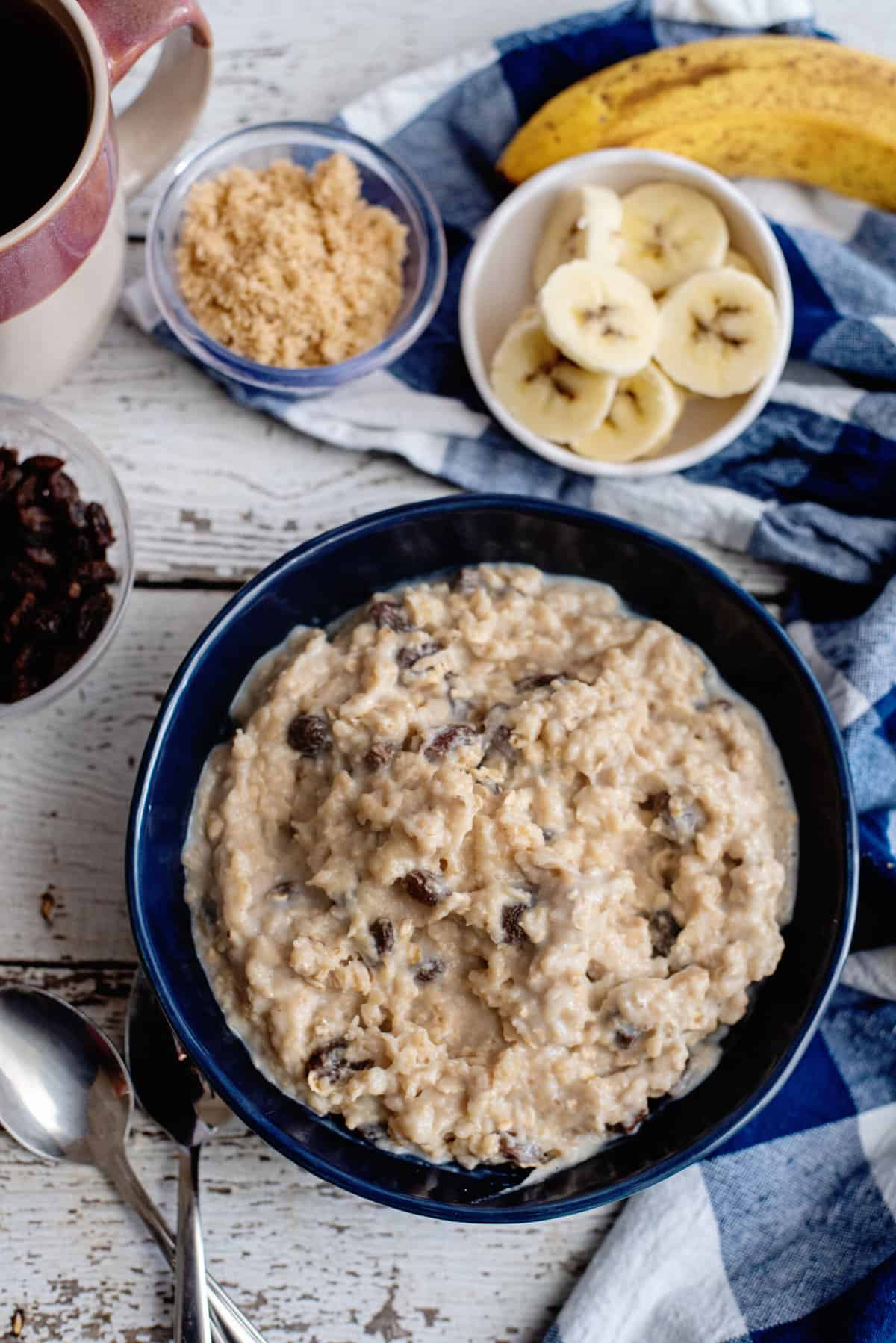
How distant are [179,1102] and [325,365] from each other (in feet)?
3.91

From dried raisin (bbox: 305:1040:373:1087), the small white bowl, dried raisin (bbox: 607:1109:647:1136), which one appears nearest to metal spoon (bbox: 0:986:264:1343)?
dried raisin (bbox: 305:1040:373:1087)

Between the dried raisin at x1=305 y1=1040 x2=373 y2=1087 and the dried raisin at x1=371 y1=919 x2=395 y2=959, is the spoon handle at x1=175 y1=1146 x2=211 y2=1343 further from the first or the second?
the dried raisin at x1=371 y1=919 x2=395 y2=959

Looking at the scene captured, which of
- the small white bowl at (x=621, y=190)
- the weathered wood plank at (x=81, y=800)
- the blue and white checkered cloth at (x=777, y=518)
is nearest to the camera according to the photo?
the blue and white checkered cloth at (x=777, y=518)

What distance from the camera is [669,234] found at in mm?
2260

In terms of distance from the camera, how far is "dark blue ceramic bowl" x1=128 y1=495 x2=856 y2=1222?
5.79 feet

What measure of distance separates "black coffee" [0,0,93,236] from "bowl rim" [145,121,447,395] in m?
0.29

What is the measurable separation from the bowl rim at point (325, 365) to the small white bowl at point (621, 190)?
71 millimetres

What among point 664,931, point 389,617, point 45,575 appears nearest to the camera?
point 664,931

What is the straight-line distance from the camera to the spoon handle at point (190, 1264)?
74.6 inches

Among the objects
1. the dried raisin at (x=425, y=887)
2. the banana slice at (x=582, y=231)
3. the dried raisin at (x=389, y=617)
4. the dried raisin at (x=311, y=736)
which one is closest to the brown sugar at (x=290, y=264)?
the banana slice at (x=582, y=231)

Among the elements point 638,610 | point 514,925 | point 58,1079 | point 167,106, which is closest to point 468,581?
point 638,610

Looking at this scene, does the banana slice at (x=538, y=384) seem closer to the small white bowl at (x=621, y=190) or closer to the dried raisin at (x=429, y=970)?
the small white bowl at (x=621, y=190)

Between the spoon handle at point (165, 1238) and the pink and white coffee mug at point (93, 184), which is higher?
the pink and white coffee mug at point (93, 184)

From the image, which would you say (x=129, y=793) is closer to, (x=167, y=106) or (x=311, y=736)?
(x=311, y=736)
